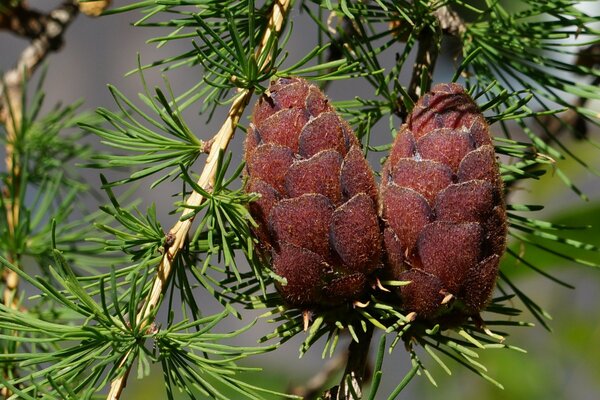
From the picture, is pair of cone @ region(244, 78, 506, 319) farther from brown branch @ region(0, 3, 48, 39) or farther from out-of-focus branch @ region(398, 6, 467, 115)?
brown branch @ region(0, 3, 48, 39)

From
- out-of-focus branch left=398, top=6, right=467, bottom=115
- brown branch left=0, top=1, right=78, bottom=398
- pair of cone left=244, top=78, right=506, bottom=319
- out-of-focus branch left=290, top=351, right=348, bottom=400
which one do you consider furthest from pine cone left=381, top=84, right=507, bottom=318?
brown branch left=0, top=1, right=78, bottom=398

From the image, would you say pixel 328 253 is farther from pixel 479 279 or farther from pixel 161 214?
pixel 161 214

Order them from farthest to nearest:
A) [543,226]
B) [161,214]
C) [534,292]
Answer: [161,214] → [534,292] → [543,226]

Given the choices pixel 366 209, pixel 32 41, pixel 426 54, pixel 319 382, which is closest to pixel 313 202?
pixel 366 209

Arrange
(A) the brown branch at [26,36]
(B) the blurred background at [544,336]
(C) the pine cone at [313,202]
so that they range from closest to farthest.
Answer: (C) the pine cone at [313,202]
(A) the brown branch at [26,36]
(B) the blurred background at [544,336]

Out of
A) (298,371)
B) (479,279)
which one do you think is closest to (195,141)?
(479,279)

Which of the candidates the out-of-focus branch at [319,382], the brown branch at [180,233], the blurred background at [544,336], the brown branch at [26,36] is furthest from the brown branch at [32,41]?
the brown branch at [180,233]

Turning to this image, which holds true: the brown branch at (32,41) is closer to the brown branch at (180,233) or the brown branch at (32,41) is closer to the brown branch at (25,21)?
the brown branch at (25,21)

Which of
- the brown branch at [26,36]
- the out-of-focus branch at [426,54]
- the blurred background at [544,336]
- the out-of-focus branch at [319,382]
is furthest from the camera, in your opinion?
the blurred background at [544,336]
